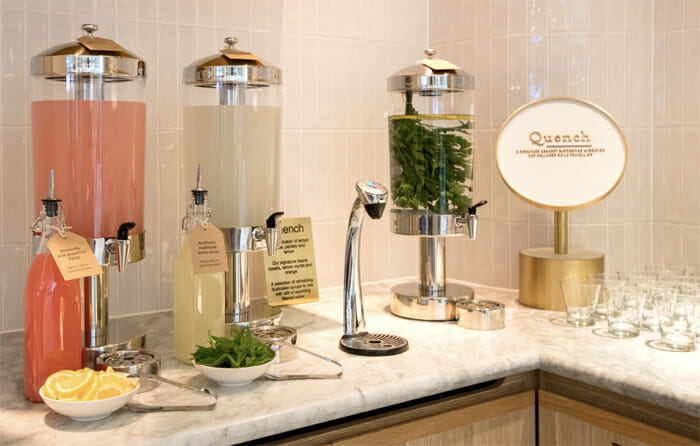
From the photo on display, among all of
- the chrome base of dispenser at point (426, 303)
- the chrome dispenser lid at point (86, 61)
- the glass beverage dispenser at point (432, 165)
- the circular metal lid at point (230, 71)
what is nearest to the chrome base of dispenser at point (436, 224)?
the glass beverage dispenser at point (432, 165)

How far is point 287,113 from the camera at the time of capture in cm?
192

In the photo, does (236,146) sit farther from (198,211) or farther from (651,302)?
(651,302)

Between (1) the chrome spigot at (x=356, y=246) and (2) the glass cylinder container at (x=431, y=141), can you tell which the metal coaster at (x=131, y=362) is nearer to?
(1) the chrome spigot at (x=356, y=246)

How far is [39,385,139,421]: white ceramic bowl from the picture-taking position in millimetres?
1035

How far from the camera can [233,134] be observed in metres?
1.43

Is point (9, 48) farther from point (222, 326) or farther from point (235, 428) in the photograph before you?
point (235, 428)

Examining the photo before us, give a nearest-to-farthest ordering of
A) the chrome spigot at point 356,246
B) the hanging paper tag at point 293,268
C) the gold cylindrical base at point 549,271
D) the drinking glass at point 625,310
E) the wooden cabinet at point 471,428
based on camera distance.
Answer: the wooden cabinet at point 471,428 < the chrome spigot at point 356,246 < the drinking glass at point 625,310 < the hanging paper tag at point 293,268 < the gold cylindrical base at point 549,271

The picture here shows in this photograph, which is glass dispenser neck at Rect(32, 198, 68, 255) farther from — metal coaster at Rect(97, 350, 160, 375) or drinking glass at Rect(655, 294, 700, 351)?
drinking glass at Rect(655, 294, 700, 351)

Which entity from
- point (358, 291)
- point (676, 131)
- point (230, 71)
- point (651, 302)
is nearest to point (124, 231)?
point (230, 71)

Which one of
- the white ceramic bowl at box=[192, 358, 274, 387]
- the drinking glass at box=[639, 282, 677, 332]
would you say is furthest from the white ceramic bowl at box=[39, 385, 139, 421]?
the drinking glass at box=[639, 282, 677, 332]

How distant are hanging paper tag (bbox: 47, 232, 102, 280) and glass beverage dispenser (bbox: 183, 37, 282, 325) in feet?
1.00

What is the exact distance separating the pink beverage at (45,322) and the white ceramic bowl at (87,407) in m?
0.09

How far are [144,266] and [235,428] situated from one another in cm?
78

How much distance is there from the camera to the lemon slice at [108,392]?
3.47 ft
